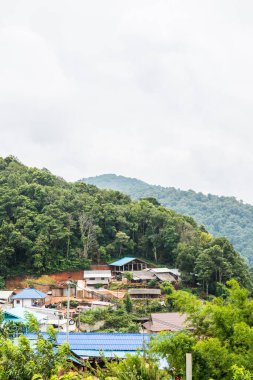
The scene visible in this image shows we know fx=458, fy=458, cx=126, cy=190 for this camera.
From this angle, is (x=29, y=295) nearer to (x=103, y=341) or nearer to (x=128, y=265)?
(x=128, y=265)

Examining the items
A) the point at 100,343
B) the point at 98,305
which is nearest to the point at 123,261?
the point at 98,305

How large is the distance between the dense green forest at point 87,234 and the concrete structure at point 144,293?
450 cm

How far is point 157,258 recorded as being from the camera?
169 feet

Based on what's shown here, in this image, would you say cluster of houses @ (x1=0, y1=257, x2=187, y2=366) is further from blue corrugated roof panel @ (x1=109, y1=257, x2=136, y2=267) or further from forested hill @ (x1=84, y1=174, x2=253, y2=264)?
forested hill @ (x1=84, y1=174, x2=253, y2=264)

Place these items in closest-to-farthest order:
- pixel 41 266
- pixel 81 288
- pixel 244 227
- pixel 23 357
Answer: pixel 23 357
pixel 81 288
pixel 41 266
pixel 244 227

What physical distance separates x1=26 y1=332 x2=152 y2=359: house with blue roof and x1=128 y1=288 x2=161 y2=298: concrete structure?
52.4 feet

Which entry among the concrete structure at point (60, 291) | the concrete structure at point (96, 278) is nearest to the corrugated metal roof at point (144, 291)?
the concrete structure at point (96, 278)

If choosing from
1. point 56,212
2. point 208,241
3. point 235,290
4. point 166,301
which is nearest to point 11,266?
point 56,212

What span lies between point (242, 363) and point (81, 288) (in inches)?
1253

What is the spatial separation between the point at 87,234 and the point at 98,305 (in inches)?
506

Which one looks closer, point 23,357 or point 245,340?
point 23,357

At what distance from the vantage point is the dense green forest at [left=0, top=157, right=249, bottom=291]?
43.8 m

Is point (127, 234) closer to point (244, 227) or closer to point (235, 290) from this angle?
point (235, 290)

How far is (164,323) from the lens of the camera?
28516 millimetres
